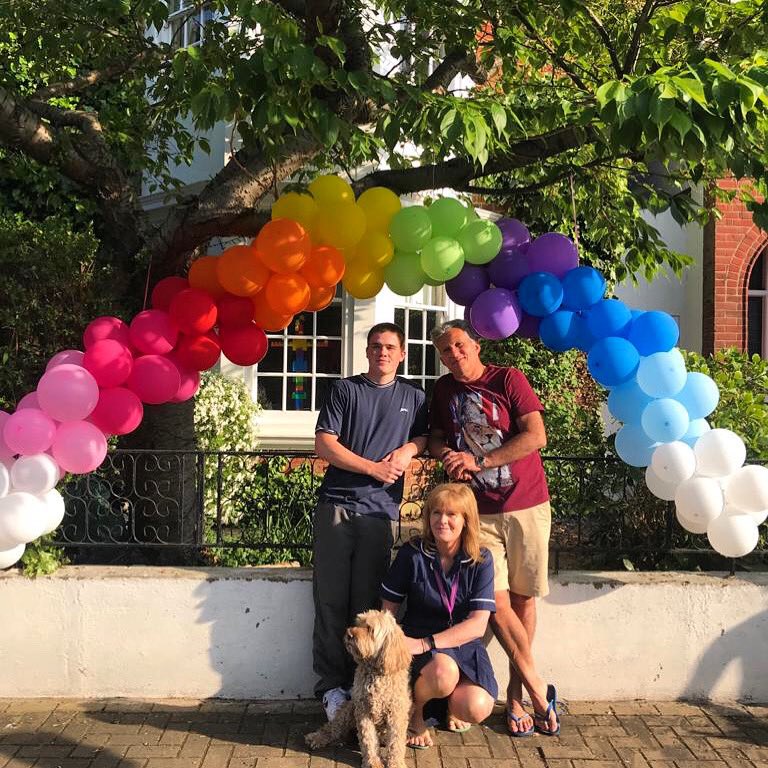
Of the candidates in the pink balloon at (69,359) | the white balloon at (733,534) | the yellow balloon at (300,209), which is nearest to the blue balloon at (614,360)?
the white balloon at (733,534)

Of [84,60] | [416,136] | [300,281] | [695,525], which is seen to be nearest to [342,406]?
[300,281]

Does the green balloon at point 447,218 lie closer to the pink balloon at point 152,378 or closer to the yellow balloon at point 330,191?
the yellow balloon at point 330,191

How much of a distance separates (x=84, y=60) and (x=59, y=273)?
2440mm

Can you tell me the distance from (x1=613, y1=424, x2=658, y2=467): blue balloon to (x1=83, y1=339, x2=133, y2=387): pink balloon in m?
2.55

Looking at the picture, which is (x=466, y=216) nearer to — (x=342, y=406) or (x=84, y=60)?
(x=342, y=406)

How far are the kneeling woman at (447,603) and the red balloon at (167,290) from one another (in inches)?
73.3

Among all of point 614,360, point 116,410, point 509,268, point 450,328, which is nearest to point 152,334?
point 116,410

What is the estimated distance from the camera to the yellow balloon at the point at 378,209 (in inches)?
170

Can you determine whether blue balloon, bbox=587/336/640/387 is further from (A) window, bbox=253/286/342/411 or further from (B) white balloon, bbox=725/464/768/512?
(A) window, bbox=253/286/342/411

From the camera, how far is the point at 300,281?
4191 millimetres

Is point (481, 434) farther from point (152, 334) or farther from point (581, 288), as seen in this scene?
point (152, 334)

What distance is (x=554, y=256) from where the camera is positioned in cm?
431

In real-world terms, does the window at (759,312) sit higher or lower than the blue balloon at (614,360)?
higher

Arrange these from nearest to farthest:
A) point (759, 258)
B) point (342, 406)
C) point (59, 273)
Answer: point (342, 406) < point (59, 273) < point (759, 258)
